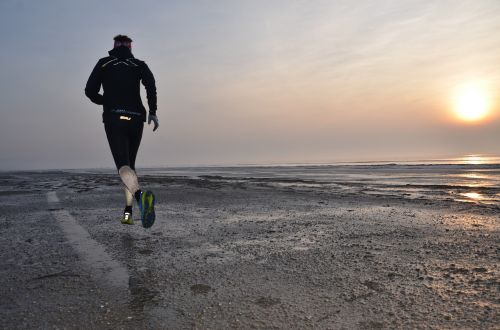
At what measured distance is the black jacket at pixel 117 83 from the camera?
436 cm

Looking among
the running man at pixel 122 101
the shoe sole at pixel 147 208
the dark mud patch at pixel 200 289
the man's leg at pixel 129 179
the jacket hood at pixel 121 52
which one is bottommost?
the dark mud patch at pixel 200 289

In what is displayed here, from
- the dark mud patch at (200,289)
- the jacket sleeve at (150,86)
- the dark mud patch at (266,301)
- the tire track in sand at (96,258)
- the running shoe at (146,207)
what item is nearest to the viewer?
the dark mud patch at (266,301)

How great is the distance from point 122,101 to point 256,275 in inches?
111

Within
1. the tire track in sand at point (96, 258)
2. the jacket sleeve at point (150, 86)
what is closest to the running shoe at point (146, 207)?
the tire track in sand at point (96, 258)

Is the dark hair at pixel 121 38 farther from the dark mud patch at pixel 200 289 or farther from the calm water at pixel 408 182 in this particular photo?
the calm water at pixel 408 182

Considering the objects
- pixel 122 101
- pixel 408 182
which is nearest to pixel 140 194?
pixel 122 101

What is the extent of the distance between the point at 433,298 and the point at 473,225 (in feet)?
9.95

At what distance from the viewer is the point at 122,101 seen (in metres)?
4.39

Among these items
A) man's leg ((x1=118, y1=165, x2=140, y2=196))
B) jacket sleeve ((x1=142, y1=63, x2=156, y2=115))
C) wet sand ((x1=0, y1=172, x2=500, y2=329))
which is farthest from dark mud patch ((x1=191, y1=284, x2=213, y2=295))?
jacket sleeve ((x1=142, y1=63, x2=156, y2=115))

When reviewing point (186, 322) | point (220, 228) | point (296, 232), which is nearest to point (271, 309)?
point (186, 322)

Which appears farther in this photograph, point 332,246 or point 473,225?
point 473,225

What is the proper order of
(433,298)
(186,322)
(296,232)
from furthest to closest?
(296,232)
(433,298)
(186,322)

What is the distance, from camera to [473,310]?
1899 millimetres

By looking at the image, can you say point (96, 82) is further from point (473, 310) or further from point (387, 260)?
point (473, 310)
